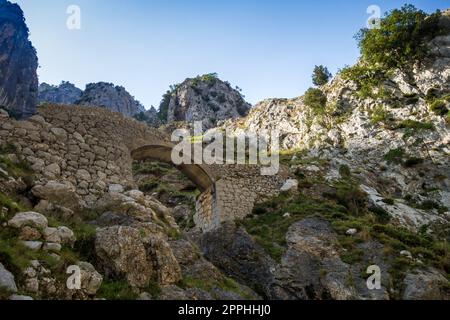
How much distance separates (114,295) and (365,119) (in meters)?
37.3

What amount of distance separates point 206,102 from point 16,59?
37.5 m

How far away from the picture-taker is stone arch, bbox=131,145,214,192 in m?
15.8

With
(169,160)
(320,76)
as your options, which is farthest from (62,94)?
(169,160)

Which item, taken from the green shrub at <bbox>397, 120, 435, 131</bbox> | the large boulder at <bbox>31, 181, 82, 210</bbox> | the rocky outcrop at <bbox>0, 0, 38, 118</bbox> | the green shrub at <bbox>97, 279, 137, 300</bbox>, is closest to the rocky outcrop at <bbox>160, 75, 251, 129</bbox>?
the rocky outcrop at <bbox>0, 0, 38, 118</bbox>

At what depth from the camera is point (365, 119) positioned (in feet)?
127

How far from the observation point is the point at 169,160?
17.5 metres

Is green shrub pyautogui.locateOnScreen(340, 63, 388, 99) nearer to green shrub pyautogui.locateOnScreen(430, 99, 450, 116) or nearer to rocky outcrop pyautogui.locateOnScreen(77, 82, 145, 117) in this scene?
green shrub pyautogui.locateOnScreen(430, 99, 450, 116)

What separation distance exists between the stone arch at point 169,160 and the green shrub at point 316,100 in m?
31.3

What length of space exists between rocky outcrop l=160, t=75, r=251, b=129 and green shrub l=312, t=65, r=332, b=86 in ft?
67.2

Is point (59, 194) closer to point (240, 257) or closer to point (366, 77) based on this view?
point (240, 257)

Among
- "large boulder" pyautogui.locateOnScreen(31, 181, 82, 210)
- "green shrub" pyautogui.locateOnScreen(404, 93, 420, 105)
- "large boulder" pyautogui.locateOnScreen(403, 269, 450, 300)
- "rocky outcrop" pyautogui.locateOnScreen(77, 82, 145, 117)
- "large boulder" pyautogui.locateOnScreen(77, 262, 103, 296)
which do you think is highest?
"rocky outcrop" pyautogui.locateOnScreen(77, 82, 145, 117)

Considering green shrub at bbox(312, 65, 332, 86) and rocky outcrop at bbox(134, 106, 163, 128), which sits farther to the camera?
rocky outcrop at bbox(134, 106, 163, 128)

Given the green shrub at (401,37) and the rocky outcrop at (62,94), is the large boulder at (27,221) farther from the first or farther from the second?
the rocky outcrop at (62,94)

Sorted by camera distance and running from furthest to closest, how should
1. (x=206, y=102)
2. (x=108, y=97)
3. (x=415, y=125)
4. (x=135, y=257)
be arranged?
(x=108, y=97), (x=206, y=102), (x=415, y=125), (x=135, y=257)
